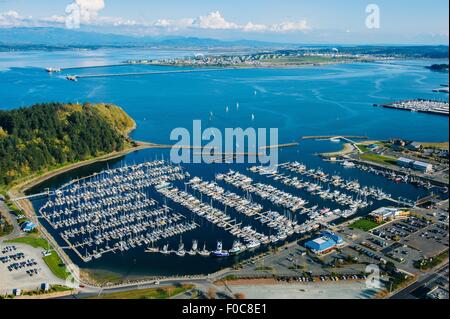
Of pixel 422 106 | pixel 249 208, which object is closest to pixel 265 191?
pixel 249 208

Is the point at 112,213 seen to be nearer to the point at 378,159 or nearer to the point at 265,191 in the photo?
the point at 265,191

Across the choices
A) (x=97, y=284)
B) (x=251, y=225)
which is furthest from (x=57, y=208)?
(x=251, y=225)

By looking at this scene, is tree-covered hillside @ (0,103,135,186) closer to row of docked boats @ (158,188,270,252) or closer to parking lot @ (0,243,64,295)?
parking lot @ (0,243,64,295)

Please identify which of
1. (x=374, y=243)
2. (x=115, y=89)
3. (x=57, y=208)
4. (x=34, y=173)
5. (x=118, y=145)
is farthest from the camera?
(x=115, y=89)

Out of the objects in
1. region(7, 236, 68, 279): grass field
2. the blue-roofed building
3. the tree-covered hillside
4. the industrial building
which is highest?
the tree-covered hillside

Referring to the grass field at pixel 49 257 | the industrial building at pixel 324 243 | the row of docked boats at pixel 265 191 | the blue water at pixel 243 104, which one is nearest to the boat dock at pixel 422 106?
the blue water at pixel 243 104

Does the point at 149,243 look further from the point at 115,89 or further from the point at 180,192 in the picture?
the point at 115,89

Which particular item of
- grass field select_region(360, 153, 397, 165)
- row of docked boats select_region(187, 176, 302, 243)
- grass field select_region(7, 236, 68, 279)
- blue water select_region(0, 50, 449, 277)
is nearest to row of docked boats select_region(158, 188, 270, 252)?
blue water select_region(0, 50, 449, 277)
